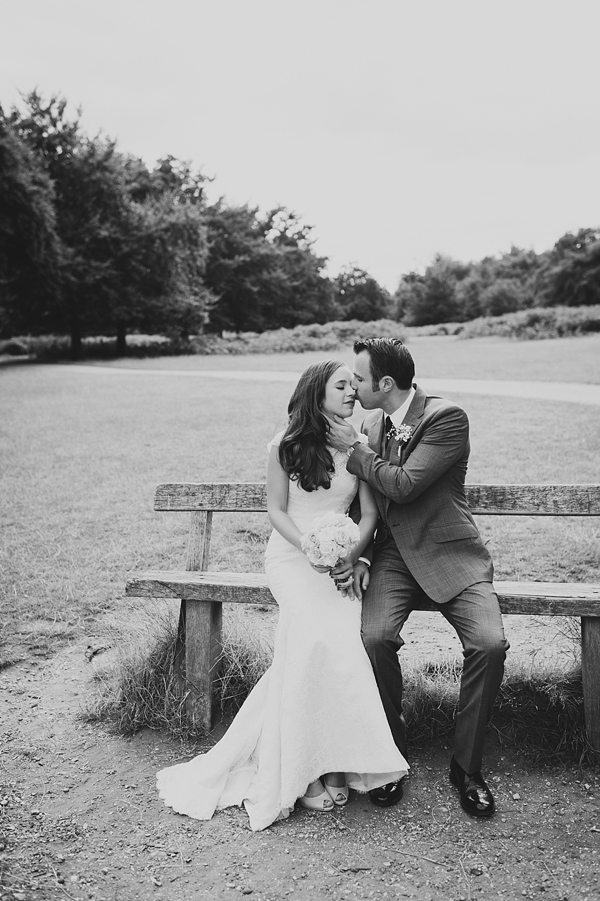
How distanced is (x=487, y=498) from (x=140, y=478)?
580 cm

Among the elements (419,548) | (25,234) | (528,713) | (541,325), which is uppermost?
(25,234)

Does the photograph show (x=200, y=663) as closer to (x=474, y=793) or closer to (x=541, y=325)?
(x=474, y=793)

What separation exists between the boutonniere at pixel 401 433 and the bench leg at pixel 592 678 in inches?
43.7

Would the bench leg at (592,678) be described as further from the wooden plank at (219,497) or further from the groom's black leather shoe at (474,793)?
the wooden plank at (219,497)

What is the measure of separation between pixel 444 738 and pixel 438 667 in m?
0.51

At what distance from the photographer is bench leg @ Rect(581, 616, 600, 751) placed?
3.32 metres

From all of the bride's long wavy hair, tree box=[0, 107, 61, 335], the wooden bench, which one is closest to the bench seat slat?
the wooden bench

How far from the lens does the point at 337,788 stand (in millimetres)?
3119

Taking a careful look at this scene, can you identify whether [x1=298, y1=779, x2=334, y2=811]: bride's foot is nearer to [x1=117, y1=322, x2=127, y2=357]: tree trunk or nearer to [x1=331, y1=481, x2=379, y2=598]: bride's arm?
[x1=331, y1=481, x2=379, y2=598]: bride's arm

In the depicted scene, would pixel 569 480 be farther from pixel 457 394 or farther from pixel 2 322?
pixel 2 322

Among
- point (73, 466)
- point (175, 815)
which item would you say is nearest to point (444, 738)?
point (175, 815)

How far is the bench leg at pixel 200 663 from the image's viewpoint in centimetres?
371

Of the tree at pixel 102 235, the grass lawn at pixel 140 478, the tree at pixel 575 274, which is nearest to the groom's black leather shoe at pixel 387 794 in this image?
the grass lawn at pixel 140 478

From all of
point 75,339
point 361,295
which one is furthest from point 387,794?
point 361,295
